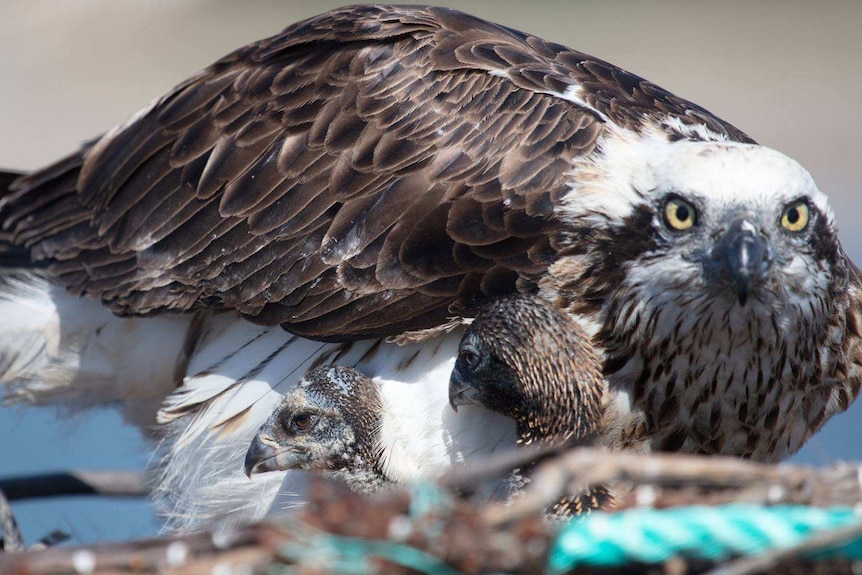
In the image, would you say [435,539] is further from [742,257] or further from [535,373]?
[742,257]

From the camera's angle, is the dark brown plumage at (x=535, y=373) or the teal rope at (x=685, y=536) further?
the dark brown plumage at (x=535, y=373)

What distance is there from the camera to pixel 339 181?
13.1 feet

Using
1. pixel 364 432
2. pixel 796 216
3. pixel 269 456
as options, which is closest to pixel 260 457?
pixel 269 456

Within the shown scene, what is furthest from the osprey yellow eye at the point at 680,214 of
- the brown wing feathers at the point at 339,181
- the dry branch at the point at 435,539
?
the dry branch at the point at 435,539

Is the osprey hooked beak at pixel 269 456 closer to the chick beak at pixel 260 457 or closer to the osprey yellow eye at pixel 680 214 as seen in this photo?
the chick beak at pixel 260 457

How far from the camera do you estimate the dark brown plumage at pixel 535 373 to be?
3.32 meters

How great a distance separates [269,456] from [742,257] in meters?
1.72

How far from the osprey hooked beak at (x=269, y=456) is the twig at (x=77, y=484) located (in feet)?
4.13

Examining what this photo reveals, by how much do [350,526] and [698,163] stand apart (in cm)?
188

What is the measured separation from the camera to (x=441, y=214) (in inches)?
146

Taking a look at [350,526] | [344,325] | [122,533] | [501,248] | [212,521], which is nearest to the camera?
[350,526]

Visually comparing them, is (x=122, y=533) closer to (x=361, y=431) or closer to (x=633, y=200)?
(x=361, y=431)

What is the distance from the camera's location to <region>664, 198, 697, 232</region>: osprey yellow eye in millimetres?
3348

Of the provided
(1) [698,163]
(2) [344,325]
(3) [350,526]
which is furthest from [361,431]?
(3) [350,526]
